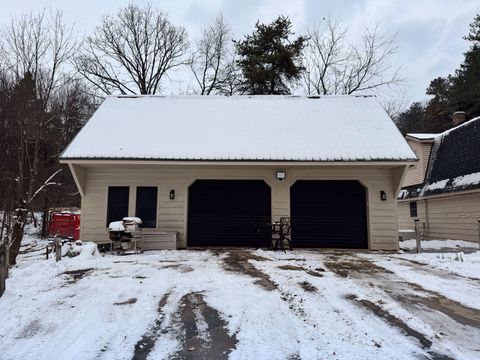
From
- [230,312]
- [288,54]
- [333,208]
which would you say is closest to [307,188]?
[333,208]

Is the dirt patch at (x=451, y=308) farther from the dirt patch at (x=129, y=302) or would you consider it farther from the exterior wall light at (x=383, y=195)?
the exterior wall light at (x=383, y=195)

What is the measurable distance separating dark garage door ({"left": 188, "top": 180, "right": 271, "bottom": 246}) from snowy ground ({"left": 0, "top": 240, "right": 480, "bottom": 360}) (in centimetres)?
330

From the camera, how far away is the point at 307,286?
5.49m

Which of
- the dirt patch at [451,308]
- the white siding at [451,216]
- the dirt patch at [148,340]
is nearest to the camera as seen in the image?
the dirt patch at [148,340]

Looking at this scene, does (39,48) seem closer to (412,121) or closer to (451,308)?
(451,308)

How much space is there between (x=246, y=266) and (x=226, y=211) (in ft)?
11.9

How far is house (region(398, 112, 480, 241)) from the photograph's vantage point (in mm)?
12195

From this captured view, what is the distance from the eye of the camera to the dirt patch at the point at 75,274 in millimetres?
5934

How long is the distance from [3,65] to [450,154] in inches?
604

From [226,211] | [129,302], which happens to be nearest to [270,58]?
[226,211]

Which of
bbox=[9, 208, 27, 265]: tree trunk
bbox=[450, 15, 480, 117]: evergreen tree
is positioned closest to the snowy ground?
bbox=[9, 208, 27, 265]: tree trunk

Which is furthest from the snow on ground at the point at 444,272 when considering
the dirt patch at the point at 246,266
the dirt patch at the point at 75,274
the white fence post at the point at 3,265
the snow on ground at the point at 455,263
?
the white fence post at the point at 3,265

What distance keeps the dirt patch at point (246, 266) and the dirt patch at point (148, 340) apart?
190cm

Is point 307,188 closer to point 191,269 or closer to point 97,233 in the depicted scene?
point 191,269
